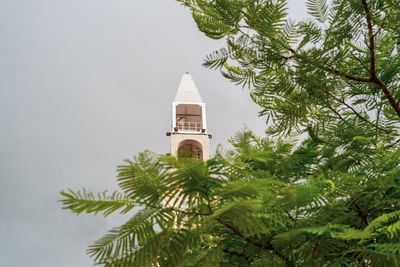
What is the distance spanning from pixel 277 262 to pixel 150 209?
0.58m

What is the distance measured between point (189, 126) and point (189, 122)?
0.35m

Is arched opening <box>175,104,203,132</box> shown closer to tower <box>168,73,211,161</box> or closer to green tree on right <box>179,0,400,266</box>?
tower <box>168,73,211,161</box>

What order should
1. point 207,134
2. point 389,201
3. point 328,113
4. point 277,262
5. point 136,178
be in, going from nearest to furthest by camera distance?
point 136,178 → point 277,262 → point 389,201 → point 328,113 → point 207,134

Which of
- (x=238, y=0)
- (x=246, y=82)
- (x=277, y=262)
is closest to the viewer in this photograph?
(x=277, y=262)

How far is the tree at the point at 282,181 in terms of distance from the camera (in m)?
0.83

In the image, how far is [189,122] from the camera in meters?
14.4

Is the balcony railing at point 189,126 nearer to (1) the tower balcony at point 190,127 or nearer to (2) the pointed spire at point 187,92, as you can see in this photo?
(1) the tower balcony at point 190,127

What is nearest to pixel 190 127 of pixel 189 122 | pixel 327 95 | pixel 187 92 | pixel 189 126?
pixel 189 126

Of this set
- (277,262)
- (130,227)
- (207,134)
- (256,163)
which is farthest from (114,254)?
(207,134)

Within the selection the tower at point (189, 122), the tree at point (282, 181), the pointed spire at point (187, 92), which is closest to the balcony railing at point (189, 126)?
the tower at point (189, 122)

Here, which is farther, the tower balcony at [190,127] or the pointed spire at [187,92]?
the pointed spire at [187,92]

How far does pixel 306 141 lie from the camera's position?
2232 mm

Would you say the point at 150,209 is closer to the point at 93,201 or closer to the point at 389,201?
the point at 93,201

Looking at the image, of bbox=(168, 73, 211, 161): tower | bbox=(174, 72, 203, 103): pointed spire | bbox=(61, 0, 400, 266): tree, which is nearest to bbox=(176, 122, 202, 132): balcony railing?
bbox=(168, 73, 211, 161): tower
